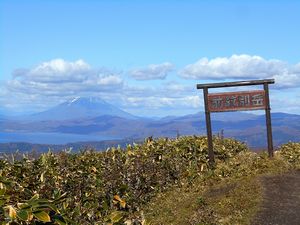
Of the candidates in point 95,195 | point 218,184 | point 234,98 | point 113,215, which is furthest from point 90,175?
point 113,215

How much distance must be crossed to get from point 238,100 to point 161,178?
Result: 4519 mm

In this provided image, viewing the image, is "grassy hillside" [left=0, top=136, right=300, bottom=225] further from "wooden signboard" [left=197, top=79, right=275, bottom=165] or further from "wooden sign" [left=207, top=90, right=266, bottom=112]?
"wooden sign" [left=207, top=90, right=266, bottom=112]

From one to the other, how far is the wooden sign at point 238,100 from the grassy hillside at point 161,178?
197cm

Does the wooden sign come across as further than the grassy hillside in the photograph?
Yes

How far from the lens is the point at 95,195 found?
527 inches

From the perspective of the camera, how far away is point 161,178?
16562 mm

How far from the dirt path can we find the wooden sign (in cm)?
331

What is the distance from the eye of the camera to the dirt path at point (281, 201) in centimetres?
1203

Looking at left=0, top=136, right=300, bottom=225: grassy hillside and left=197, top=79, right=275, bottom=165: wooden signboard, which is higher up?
left=197, top=79, right=275, bottom=165: wooden signboard

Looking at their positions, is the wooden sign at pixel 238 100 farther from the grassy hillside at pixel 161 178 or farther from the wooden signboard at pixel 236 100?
the grassy hillside at pixel 161 178

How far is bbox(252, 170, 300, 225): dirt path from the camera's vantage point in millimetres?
12031

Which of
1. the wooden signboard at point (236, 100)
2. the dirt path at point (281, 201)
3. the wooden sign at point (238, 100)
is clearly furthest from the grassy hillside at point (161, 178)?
the wooden sign at point (238, 100)

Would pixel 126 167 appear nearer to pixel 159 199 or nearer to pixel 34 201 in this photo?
pixel 159 199

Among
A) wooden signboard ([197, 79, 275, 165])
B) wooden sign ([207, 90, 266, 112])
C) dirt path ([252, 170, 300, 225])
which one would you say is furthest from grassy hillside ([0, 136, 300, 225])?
wooden sign ([207, 90, 266, 112])
